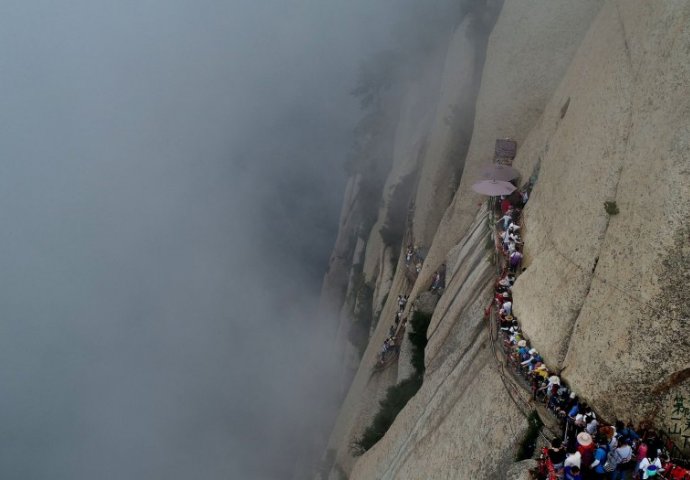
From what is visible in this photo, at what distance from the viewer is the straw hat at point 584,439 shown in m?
11.9

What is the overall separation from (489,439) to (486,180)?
11203mm

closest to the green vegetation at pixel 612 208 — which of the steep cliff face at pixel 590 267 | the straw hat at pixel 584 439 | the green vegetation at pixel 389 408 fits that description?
the steep cliff face at pixel 590 267

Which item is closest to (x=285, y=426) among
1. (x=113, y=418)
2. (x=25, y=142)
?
(x=113, y=418)

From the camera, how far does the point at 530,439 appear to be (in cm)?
1385

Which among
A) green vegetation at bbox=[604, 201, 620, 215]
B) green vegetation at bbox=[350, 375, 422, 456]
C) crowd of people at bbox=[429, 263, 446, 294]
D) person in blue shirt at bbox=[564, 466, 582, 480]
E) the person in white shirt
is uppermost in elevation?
green vegetation at bbox=[604, 201, 620, 215]

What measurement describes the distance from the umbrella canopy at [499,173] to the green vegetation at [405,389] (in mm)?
7299

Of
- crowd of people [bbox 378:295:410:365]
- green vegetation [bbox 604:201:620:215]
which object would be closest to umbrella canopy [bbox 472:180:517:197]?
green vegetation [bbox 604:201:620:215]

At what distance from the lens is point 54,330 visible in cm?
12838

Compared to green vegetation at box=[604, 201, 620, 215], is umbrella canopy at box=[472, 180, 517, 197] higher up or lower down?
lower down

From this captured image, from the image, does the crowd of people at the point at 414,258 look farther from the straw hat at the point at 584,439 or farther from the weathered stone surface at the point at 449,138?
the straw hat at the point at 584,439

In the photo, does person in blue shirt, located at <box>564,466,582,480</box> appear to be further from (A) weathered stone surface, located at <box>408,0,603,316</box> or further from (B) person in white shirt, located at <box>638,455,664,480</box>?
(A) weathered stone surface, located at <box>408,0,603,316</box>

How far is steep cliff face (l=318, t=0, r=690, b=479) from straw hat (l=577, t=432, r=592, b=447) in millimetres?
1206

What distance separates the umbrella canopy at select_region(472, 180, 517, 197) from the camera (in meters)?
22.0

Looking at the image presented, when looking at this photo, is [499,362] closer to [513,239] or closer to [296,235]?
[513,239]
